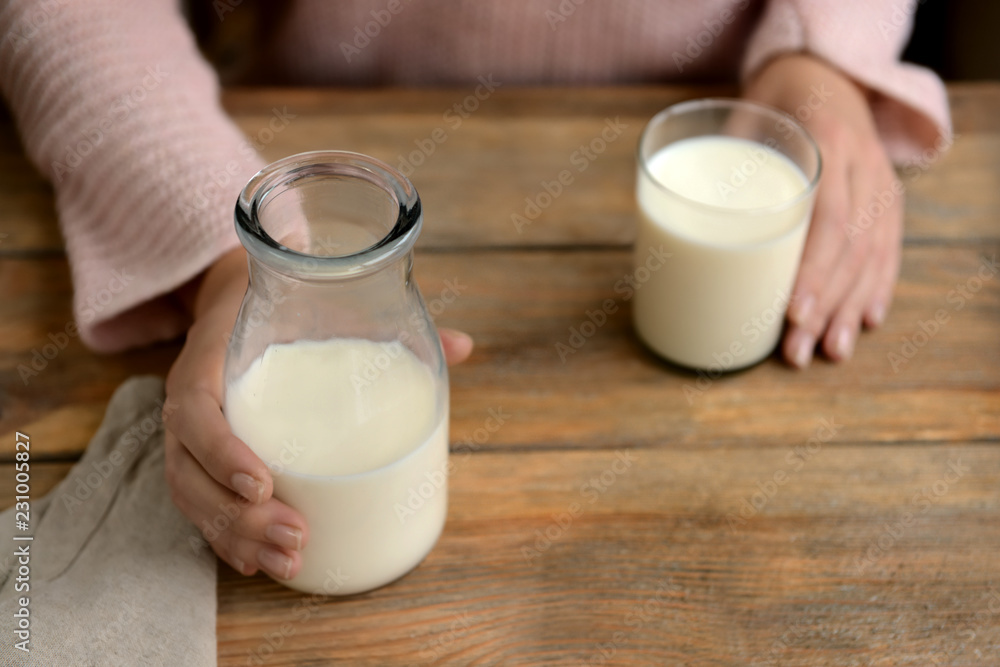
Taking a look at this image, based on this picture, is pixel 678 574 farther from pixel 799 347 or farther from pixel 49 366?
pixel 49 366

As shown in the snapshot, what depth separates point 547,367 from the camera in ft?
2.38

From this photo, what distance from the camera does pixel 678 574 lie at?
23.2 inches

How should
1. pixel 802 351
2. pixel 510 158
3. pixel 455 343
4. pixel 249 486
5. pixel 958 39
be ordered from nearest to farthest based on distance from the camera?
pixel 249 486
pixel 455 343
pixel 802 351
pixel 510 158
pixel 958 39

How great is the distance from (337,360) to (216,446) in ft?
0.30

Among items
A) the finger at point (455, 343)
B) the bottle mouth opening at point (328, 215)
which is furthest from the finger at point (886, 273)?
the bottle mouth opening at point (328, 215)

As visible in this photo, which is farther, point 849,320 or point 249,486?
point 849,320

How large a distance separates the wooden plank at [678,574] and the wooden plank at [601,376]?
25mm

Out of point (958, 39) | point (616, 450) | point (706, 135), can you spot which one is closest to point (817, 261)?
point (706, 135)

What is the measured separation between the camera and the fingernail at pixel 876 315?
2.50 feet

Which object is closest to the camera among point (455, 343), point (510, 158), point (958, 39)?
point (455, 343)

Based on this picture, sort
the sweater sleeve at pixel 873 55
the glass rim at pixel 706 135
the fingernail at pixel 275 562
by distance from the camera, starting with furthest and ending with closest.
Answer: the sweater sleeve at pixel 873 55 < the glass rim at pixel 706 135 < the fingernail at pixel 275 562

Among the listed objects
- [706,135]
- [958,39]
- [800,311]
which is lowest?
[958,39]

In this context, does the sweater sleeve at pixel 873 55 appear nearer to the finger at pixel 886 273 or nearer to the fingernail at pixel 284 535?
the finger at pixel 886 273

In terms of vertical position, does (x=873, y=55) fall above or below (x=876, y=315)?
above
